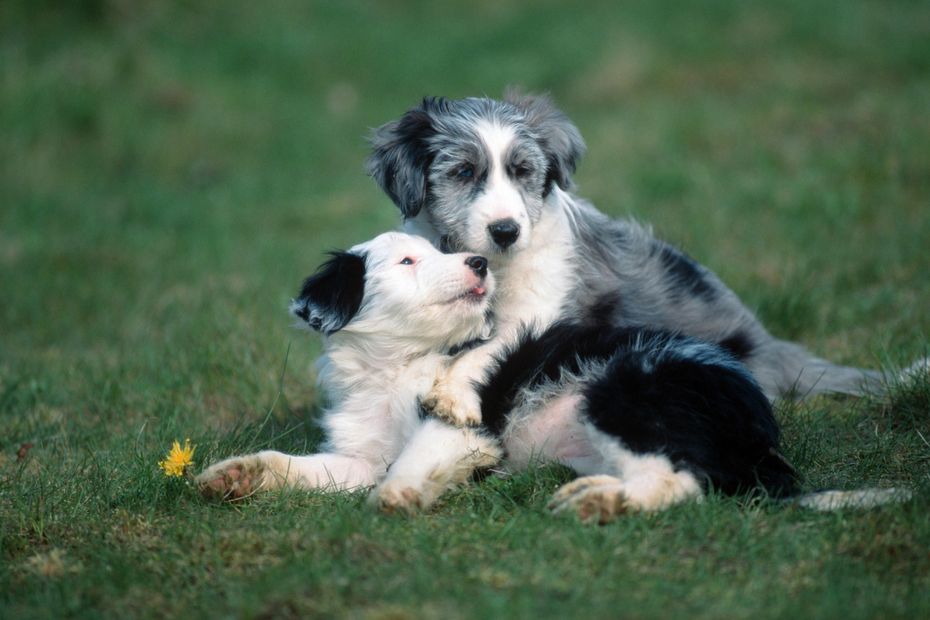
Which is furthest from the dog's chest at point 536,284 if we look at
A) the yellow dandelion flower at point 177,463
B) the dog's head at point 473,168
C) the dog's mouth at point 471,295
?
the yellow dandelion flower at point 177,463

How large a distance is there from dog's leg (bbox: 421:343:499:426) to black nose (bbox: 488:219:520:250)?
1.51ft

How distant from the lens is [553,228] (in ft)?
15.8

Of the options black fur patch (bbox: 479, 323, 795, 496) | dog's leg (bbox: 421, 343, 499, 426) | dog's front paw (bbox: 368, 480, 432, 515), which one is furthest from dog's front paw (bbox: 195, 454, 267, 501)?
black fur patch (bbox: 479, 323, 795, 496)

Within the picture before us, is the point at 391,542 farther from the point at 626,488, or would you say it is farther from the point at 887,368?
the point at 887,368

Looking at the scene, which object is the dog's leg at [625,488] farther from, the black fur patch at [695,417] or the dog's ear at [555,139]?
the dog's ear at [555,139]

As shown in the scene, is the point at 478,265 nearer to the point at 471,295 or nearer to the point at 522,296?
the point at 471,295

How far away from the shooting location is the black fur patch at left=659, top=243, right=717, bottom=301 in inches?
207

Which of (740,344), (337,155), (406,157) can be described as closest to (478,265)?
(406,157)

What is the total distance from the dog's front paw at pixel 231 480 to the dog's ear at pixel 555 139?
1775mm

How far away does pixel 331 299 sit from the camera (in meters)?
4.31

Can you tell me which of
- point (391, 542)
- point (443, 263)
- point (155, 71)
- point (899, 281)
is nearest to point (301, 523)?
point (391, 542)

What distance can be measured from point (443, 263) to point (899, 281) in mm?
3484

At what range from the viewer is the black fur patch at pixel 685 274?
525 cm

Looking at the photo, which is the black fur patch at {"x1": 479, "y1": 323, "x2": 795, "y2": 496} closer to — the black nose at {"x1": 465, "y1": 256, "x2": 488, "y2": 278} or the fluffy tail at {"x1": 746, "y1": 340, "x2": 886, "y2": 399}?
the black nose at {"x1": 465, "y1": 256, "x2": 488, "y2": 278}
